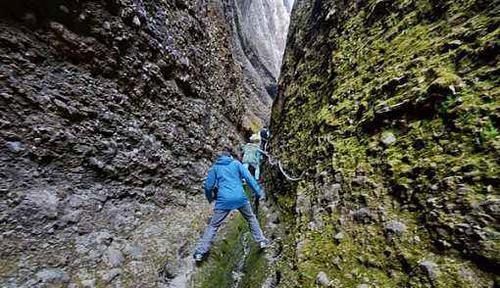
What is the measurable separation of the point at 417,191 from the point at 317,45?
7384 mm

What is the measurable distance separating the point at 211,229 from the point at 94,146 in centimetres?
326

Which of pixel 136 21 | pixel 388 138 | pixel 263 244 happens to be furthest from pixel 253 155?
pixel 388 138

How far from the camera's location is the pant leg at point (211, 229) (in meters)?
6.05

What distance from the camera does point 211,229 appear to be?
6219 millimetres

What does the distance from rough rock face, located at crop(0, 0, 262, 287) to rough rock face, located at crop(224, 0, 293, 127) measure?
861 cm

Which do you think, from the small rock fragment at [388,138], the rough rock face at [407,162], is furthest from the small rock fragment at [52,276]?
the small rock fragment at [388,138]

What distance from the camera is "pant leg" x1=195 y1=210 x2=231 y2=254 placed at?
19.9 ft

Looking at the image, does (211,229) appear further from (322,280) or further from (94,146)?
(94,146)

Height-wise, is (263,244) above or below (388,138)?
below

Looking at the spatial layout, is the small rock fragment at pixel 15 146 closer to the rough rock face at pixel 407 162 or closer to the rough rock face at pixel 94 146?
the rough rock face at pixel 94 146

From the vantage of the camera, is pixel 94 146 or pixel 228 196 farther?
pixel 94 146

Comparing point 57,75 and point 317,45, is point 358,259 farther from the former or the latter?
point 317,45

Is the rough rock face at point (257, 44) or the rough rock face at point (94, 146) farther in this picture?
the rough rock face at point (257, 44)

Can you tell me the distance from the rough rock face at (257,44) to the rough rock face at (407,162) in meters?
11.5
